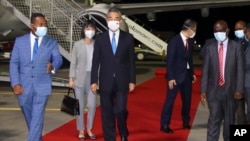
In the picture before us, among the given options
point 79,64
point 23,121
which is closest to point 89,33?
point 79,64

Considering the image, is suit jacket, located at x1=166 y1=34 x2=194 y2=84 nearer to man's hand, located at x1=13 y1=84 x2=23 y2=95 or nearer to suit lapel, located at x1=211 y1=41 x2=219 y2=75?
suit lapel, located at x1=211 y1=41 x2=219 y2=75

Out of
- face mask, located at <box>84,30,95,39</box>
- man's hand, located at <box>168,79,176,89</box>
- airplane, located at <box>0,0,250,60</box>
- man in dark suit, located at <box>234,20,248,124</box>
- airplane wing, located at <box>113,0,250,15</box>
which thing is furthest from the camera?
airplane wing, located at <box>113,0,250,15</box>

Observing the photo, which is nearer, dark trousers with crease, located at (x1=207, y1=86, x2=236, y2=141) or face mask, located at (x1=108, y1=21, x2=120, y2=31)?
dark trousers with crease, located at (x1=207, y1=86, x2=236, y2=141)

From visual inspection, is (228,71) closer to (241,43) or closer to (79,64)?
(241,43)

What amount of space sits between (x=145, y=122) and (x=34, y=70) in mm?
3162

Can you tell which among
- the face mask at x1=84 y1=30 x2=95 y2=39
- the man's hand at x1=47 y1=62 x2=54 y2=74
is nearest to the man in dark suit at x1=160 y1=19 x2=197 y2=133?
the face mask at x1=84 y1=30 x2=95 y2=39

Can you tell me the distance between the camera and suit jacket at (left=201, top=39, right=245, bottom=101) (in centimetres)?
546

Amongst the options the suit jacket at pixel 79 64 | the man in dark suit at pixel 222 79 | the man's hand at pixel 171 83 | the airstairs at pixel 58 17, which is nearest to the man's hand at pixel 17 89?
the suit jacket at pixel 79 64

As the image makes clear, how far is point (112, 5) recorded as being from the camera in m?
15.9

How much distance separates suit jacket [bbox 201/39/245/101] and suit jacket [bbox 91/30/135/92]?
89 cm

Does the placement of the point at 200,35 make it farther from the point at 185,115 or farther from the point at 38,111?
the point at 38,111

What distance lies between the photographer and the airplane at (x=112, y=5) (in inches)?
533

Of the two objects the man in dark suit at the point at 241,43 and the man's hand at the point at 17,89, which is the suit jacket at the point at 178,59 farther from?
the man's hand at the point at 17,89

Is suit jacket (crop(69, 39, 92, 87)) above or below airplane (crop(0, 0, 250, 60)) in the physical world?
below
